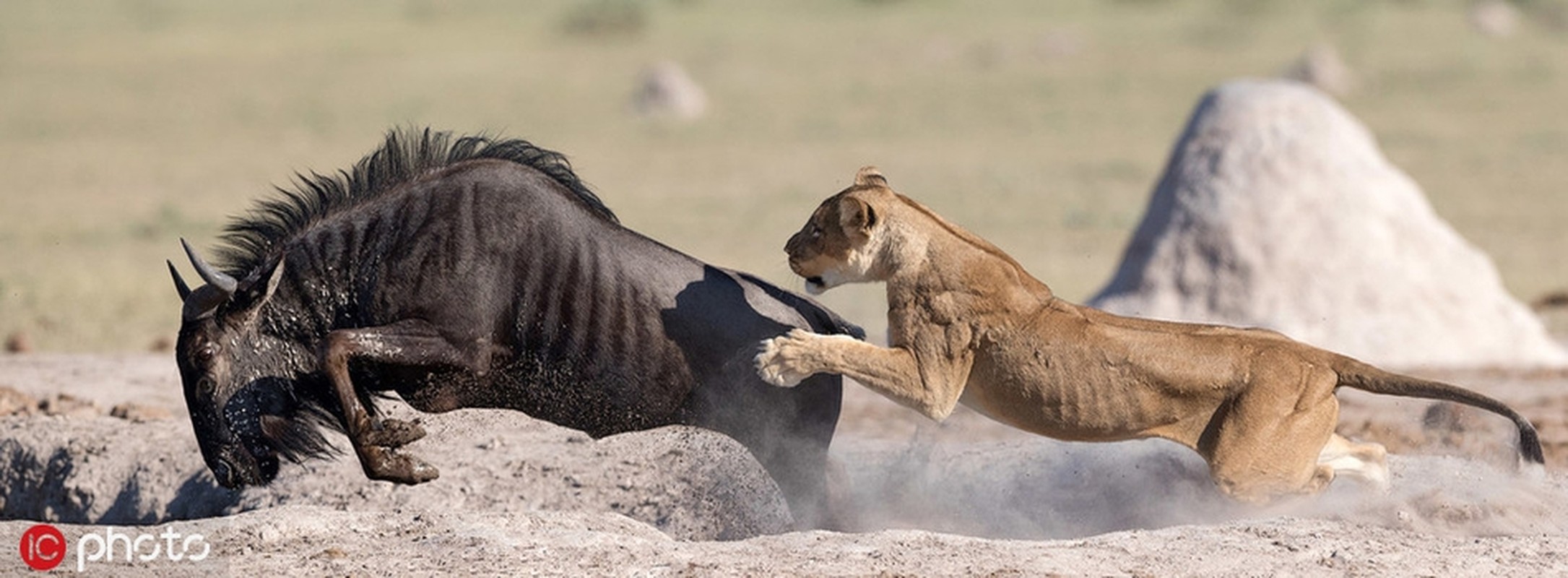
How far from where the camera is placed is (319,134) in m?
24.8

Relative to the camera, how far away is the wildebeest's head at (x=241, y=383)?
638cm

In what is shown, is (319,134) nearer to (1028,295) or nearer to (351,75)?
(351,75)

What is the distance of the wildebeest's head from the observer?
638cm

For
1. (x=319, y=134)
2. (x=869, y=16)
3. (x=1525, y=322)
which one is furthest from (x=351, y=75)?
(x=1525, y=322)

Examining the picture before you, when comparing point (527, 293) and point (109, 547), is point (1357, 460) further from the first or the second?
point (109, 547)

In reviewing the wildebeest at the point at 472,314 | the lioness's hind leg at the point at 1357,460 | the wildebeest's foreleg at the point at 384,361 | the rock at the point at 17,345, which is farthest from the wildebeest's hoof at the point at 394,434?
the rock at the point at 17,345

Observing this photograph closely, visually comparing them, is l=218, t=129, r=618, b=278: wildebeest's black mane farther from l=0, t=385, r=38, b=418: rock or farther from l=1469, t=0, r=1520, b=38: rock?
l=1469, t=0, r=1520, b=38: rock

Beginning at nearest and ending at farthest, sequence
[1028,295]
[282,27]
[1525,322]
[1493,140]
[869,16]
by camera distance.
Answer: [1028,295] < [1525,322] < [1493,140] < [282,27] < [869,16]

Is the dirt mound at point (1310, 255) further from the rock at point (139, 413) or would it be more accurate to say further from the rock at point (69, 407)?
the rock at point (69, 407)

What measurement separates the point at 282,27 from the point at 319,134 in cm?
1150

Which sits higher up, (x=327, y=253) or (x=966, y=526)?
(x=327, y=253)

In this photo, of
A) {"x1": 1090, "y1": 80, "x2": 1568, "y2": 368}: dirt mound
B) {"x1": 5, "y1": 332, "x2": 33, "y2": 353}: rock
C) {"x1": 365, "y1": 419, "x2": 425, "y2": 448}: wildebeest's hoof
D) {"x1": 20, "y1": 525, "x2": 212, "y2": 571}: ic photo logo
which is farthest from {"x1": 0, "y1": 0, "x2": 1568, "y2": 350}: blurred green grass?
{"x1": 20, "y1": 525, "x2": 212, "y2": 571}: ic photo logo

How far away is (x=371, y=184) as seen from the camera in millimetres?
6527

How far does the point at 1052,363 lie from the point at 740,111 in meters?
21.6
